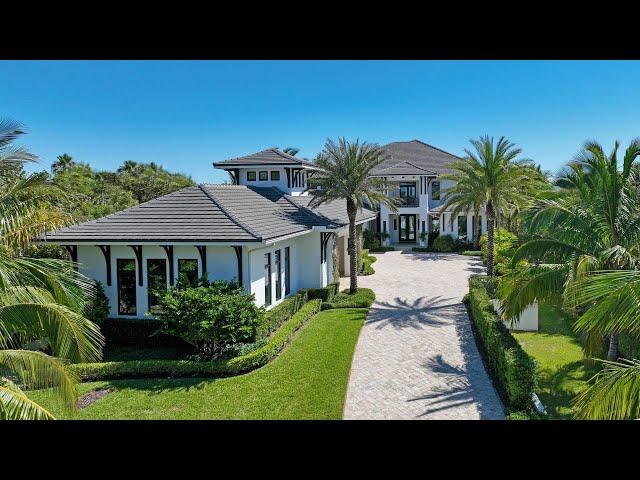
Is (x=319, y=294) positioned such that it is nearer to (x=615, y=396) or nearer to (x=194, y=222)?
(x=194, y=222)

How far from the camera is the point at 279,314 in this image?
57.2ft

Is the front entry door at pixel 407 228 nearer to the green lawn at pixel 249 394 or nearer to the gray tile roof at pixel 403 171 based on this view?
the gray tile roof at pixel 403 171

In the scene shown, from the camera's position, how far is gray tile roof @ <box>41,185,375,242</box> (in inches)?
635

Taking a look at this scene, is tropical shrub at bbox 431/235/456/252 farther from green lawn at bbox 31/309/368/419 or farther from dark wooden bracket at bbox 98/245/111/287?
dark wooden bracket at bbox 98/245/111/287

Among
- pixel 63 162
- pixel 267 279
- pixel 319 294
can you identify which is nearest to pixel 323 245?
pixel 319 294

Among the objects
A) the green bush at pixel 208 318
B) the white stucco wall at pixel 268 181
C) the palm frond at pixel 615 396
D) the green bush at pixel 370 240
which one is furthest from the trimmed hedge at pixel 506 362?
the green bush at pixel 370 240

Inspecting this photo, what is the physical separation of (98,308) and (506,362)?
12.1 m

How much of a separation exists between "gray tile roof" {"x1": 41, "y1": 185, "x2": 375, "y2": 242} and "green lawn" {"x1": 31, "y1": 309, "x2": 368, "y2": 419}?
172 inches

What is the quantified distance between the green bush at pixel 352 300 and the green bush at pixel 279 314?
3.86ft

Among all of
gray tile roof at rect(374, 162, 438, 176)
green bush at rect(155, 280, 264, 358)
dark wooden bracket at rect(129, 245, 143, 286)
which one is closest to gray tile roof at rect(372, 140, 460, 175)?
gray tile roof at rect(374, 162, 438, 176)

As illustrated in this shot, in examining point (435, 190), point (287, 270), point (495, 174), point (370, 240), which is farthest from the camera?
point (435, 190)

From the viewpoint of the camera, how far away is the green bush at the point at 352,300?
21.2 metres
